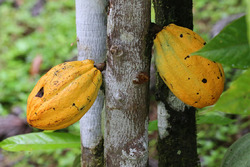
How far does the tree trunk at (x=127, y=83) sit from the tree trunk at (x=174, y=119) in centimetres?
14

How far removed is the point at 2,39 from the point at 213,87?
3.60 metres

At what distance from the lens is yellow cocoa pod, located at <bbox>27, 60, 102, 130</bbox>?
2.27ft

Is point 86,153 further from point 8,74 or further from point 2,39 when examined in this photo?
point 2,39

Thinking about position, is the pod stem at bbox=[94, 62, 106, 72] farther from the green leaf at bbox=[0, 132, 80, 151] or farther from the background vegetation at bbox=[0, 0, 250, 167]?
the background vegetation at bbox=[0, 0, 250, 167]

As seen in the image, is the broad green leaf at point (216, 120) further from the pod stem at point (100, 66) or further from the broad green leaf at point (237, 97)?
the broad green leaf at point (237, 97)

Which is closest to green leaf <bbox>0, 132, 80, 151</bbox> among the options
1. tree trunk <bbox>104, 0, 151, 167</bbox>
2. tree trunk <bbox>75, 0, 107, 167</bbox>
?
tree trunk <bbox>75, 0, 107, 167</bbox>

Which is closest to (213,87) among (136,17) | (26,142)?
(136,17)

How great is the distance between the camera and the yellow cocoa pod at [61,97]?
69 cm

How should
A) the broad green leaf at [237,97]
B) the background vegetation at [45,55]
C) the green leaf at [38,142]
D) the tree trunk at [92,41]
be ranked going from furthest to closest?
the background vegetation at [45,55], the green leaf at [38,142], the tree trunk at [92,41], the broad green leaf at [237,97]

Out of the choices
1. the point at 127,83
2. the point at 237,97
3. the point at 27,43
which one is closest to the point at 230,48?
the point at 237,97

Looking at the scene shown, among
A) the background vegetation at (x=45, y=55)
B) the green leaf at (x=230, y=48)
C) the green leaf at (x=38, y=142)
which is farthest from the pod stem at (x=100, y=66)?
the background vegetation at (x=45, y=55)

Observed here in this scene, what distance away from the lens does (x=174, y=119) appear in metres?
0.92

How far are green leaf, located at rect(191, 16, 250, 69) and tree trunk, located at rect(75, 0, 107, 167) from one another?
495 mm

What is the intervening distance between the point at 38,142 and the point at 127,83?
1.78ft
